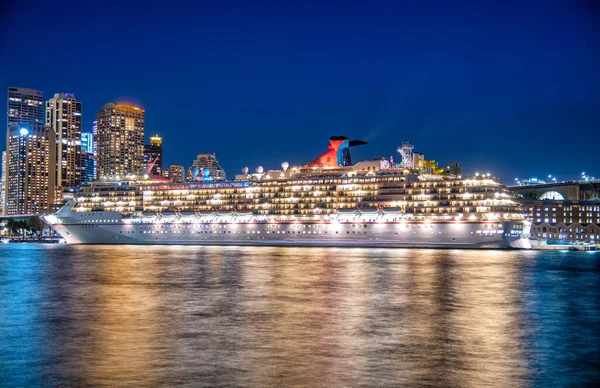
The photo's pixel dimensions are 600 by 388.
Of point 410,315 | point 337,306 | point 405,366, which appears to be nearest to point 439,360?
point 405,366

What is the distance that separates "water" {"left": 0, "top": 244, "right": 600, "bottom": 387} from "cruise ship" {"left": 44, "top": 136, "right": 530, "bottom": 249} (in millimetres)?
30052

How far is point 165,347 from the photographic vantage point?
21125 mm

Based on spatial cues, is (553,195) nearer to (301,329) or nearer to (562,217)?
(562,217)

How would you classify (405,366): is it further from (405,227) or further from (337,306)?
(405,227)

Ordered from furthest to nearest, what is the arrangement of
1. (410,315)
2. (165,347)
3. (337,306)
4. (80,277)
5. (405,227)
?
(405,227) < (80,277) < (337,306) < (410,315) < (165,347)

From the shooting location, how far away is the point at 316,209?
86.3m

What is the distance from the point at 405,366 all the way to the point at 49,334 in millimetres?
13925

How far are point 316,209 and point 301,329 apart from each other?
61.9 meters

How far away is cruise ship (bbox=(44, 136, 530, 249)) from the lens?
251 feet

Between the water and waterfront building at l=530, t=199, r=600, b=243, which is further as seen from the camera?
waterfront building at l=530, t=199, r=600, b=243

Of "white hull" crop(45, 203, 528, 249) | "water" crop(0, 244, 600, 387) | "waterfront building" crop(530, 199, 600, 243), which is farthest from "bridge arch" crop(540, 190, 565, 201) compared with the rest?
"water" crop(0, 244, 600, 387)

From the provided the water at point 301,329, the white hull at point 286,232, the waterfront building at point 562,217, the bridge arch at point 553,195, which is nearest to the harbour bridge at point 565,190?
the bridge arch at point 553,195

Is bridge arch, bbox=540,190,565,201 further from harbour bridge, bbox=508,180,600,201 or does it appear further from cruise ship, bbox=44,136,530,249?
cruise ship, bbox=44,136,530,249

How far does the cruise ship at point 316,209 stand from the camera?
7644cm
